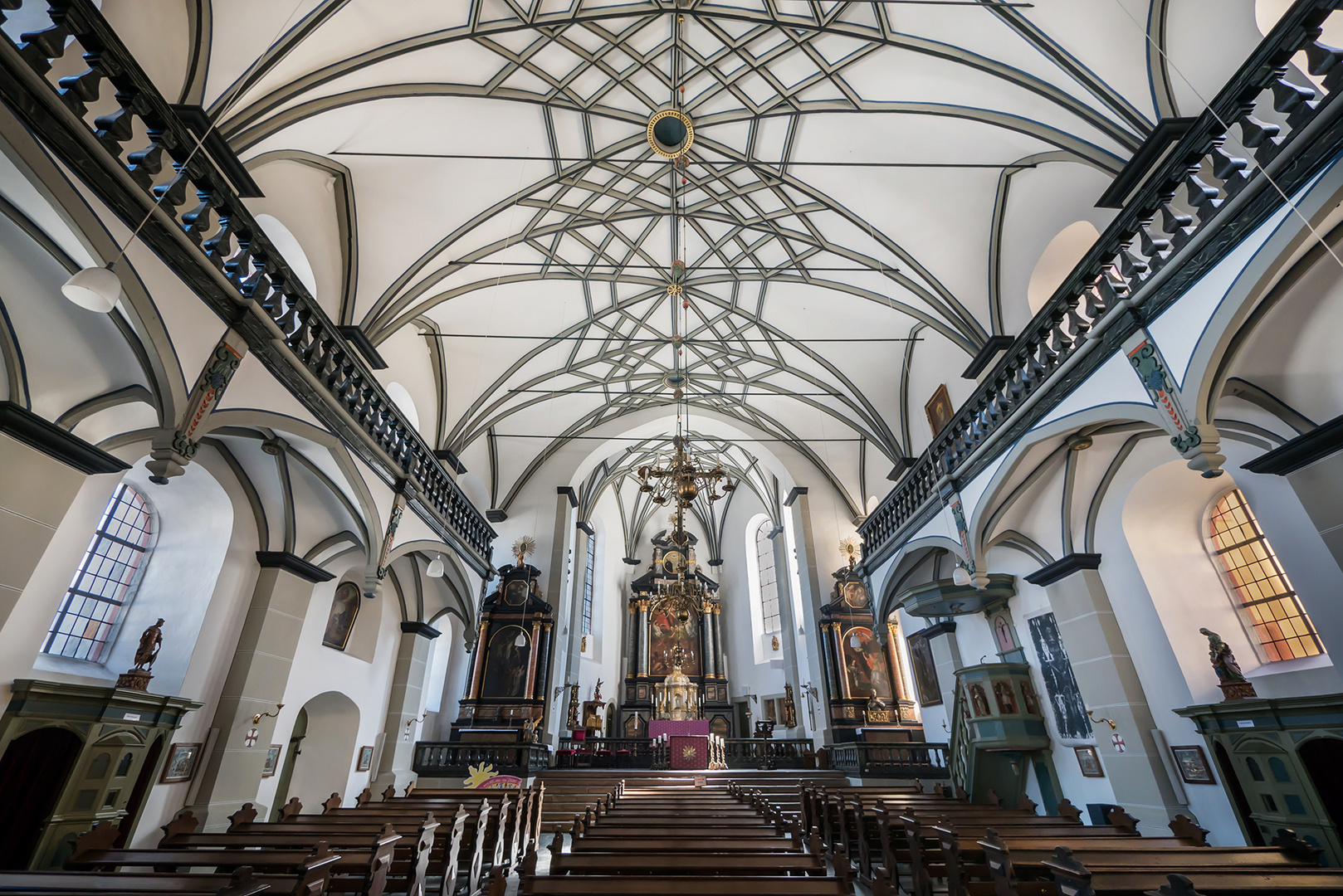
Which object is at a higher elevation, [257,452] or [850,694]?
[257,452]

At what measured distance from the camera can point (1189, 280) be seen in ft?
19.6

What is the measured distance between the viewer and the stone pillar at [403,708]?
1341cm

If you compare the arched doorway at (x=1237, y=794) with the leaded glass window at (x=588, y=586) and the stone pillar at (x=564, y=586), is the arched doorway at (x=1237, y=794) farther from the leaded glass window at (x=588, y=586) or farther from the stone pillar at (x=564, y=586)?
the leaded glass window at (x=588, y=586)

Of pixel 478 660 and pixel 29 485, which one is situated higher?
pixel 478 660

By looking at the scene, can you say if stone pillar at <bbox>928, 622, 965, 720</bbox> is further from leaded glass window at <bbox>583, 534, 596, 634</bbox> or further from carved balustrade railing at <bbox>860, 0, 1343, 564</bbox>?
leaded glass window at <bbox>583, 534, 596, 634</bbox>

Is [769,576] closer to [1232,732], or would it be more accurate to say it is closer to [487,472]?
[487,472]

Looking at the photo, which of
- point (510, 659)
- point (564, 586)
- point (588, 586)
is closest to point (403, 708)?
point (510, 659)

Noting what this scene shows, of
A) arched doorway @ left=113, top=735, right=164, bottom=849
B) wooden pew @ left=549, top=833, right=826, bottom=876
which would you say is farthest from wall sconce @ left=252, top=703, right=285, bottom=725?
wooden pew @ left=549, top=833, right=826, bottom=876

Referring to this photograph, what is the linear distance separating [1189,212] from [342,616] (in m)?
15.0

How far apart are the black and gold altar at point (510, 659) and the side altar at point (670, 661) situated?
5740 millimetres

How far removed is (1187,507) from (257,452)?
13.7 meters

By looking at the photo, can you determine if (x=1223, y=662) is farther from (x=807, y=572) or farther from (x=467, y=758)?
(x=467, y=758)

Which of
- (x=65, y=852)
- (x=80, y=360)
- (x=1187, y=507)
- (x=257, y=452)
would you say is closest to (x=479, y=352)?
(x=257, y=452)

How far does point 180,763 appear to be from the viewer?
8320mm
